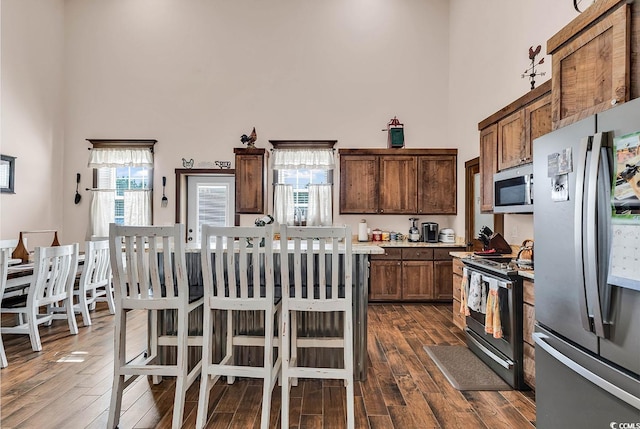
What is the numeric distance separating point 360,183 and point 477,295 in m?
2.97

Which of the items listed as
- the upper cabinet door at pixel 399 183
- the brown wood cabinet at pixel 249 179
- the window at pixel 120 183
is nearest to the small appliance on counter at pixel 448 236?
the upper cabinet door at pixel 399 183

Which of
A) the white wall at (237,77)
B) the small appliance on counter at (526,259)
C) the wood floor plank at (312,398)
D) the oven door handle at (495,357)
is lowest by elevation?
the wood floor plank at (312,398)

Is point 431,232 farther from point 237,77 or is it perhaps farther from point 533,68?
point 237,77

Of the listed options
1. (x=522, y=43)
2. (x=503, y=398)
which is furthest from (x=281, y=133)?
(x=503, y=398)

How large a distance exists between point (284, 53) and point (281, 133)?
55.4 inches

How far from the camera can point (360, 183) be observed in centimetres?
556

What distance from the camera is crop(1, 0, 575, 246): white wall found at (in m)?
5.86

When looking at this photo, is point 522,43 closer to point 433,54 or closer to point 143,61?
point 433,54

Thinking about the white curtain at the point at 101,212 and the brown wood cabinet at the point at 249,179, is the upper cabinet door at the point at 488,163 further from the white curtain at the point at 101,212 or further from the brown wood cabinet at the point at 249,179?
the white curtain at the point at 101,212

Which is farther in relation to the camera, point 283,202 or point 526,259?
point 283,202

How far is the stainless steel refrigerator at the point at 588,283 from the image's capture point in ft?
3.99

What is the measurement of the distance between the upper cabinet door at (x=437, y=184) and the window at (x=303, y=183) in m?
1.48

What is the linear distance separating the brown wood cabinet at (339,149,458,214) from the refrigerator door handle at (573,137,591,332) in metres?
4.11

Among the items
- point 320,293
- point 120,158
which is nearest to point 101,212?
point 120,158
